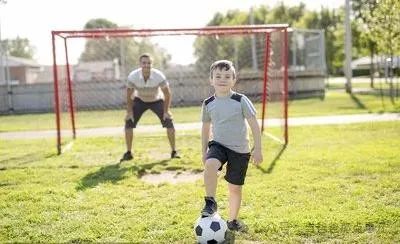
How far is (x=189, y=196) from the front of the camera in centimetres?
640

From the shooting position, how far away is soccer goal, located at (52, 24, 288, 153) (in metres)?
12.7

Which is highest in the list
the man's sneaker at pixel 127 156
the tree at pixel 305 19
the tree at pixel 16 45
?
the tree at pixel 305 19

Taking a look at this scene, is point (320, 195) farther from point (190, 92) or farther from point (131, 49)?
point (131, 49)

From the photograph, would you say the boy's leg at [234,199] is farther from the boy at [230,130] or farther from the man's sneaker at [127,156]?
the man's sneaker at [127,156]

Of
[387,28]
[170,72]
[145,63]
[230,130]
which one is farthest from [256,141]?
[170,72]

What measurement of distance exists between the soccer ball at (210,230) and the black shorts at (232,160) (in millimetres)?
509

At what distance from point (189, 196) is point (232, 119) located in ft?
5.61

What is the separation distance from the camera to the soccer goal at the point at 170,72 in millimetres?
12703

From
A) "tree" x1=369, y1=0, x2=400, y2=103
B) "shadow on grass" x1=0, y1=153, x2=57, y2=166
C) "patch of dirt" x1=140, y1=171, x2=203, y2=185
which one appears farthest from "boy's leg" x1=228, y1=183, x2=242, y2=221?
"tree" x1=369, y1=0, x2=400, y2=103

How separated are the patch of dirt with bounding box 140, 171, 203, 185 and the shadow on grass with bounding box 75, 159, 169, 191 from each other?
0.78 feet

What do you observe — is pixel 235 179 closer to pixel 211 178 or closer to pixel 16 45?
pixel 211 178

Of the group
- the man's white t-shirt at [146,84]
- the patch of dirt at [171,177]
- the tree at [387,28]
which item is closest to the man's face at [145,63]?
the man's white t-shirt at [146,84]

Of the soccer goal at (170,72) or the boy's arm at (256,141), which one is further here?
the soccer goal at (170,72)

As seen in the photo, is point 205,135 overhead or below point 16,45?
below
